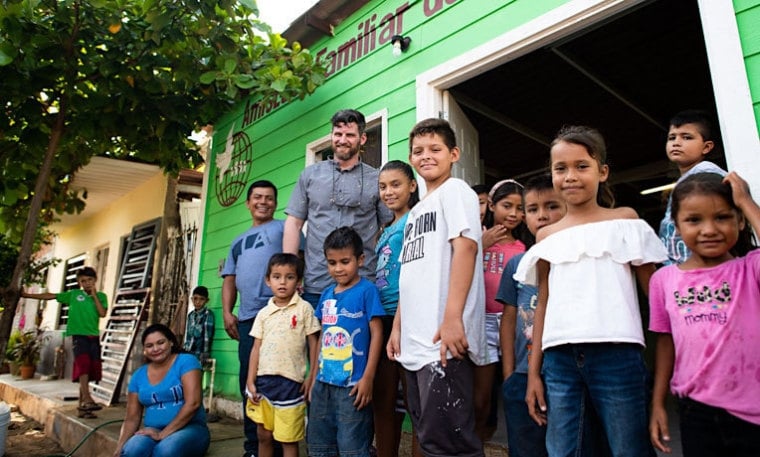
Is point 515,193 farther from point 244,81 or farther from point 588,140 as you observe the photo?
point 244,81

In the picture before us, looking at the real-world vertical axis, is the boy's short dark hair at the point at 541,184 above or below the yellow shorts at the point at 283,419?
above

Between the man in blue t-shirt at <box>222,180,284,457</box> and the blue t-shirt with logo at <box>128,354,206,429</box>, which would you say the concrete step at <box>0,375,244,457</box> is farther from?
the man in blue t-shirt at <box>222,180,284,457</box>

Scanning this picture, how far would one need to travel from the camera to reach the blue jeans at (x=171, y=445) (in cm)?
300

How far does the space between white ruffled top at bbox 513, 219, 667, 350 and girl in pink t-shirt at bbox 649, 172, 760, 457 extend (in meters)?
0.10

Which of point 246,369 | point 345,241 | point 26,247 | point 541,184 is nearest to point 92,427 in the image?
point 26,247

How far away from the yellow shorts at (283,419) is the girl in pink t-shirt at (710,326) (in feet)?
5.62

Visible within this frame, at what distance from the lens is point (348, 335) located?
7.52 feet

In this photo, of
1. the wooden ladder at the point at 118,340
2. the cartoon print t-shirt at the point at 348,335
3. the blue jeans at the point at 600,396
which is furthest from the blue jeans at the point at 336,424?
the wooden ladder at the point at 118,340

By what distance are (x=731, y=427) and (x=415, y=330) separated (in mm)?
996

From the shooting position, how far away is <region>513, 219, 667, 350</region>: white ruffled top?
147 centimetres

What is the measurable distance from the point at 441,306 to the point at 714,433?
0.89 m

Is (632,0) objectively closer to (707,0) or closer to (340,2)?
(707,0)

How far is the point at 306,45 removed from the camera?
4.97 m

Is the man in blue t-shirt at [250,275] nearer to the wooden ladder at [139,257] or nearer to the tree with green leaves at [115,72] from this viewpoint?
the tree with green leaves at [115,72]
